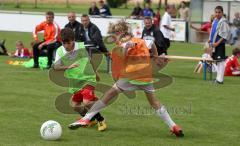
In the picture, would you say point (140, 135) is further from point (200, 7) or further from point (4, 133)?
point (200, 7)

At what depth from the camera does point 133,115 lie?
12.8 metres

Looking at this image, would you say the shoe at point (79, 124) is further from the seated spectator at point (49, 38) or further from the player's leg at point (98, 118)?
the seated spectator at point (49, 38)

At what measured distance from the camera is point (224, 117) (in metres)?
12.7

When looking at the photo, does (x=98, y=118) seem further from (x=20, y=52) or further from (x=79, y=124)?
(x=20, y=52)

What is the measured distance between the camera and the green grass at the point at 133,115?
10.4 metres

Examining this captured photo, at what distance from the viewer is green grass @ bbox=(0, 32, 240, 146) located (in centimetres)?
1035

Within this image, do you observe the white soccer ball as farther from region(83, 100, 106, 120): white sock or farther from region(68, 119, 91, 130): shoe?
region(83, 100, 106, 120): white sock

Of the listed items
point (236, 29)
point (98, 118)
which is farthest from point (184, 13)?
point (98, 118)

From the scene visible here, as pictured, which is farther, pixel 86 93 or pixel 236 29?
pixel 236 29

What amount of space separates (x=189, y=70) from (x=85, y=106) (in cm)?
1107

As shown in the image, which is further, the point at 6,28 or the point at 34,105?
the point at 6,28

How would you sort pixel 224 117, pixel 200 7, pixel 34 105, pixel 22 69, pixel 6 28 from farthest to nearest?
pixel 6 28, pixel 200 7, pixel 22 69, pixel 34 105, pixel 224 117

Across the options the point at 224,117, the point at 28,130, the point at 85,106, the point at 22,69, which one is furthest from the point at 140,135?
the point at 22,69

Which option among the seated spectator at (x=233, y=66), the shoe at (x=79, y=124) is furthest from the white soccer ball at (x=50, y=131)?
the seated spectator at (x=233, y=66)
